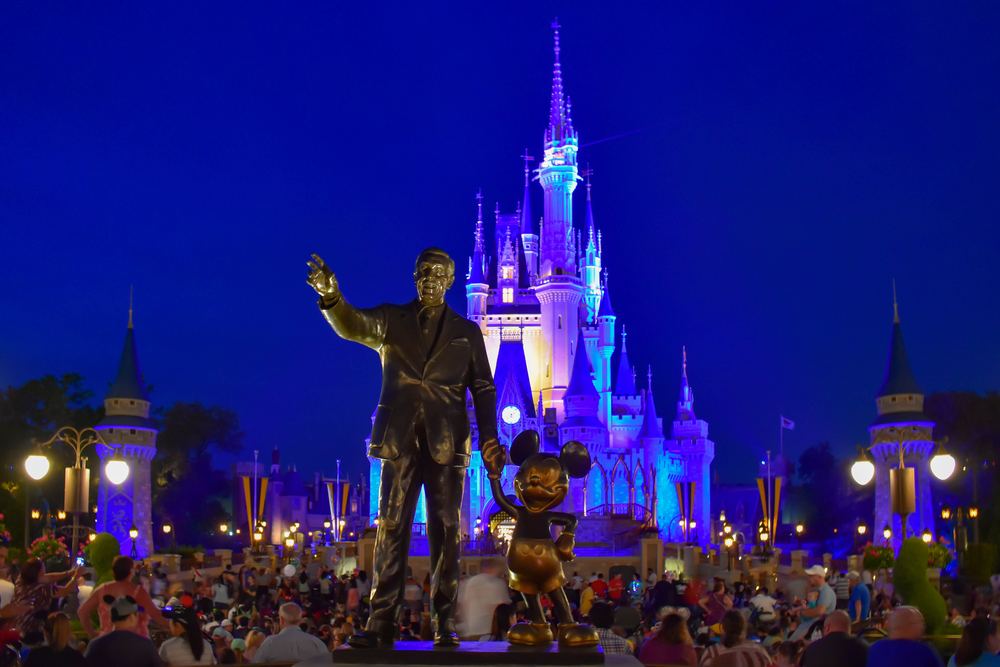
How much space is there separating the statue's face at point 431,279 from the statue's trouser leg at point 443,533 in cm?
90

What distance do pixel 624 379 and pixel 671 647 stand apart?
58.4m

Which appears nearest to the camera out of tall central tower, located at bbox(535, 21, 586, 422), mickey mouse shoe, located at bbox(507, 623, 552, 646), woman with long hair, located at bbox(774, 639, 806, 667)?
mickey mouse shoe, located at bbox(507, 623, 552, 646)

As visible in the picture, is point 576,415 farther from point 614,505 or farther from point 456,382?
point 456,382

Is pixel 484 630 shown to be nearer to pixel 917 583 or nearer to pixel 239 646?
pixel 239 646

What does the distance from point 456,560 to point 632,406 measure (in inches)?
2275

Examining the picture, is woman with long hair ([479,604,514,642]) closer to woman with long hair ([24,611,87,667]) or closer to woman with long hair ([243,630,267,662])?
woman with long hair ([243,630,267,662])

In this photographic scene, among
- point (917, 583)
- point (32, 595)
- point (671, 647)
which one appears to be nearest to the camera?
point (671, 647)


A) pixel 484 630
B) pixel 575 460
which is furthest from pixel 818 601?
pixel 575 460

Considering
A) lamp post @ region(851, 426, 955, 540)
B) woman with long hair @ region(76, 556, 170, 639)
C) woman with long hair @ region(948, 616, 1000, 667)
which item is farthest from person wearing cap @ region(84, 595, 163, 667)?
lamp post @ region(851, 426, 955, 540)

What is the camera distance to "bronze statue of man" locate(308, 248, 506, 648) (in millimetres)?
5004

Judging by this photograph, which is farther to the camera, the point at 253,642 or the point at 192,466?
the point at 192,466

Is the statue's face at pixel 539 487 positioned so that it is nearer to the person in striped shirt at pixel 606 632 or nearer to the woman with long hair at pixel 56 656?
the person in striped shirt at pixel 606 632

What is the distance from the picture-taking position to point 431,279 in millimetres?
5363

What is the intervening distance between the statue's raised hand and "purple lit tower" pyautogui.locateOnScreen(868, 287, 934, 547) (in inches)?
1495
